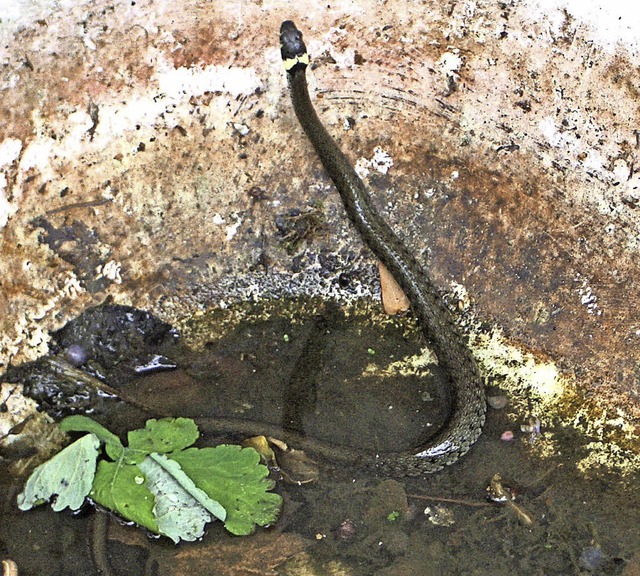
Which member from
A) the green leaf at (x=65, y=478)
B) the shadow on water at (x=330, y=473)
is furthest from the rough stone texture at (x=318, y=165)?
the green leaf at (x=65, y=478)

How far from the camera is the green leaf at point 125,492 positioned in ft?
10.3

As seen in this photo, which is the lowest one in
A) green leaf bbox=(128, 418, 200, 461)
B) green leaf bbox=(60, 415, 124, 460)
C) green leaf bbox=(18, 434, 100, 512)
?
green leaf bbox=(18, 434, 100, 512)

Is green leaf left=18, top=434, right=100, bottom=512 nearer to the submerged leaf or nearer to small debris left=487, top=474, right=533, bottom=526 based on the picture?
the submerged leaf

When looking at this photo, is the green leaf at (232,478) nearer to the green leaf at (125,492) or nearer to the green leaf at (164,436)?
the green leaf at (164,436)

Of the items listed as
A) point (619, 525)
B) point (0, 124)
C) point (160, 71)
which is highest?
point (160, 71)

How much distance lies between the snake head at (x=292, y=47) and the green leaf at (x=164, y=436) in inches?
69.1

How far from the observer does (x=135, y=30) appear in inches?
138

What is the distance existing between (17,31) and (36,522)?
2.12 metres

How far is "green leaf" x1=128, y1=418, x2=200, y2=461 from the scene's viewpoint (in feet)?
10.8

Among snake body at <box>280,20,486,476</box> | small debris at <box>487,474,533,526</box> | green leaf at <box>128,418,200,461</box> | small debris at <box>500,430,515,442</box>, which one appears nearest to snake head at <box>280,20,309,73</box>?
snake body at <box>280,20,486,476</box>

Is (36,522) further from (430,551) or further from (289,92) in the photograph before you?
(289,92)

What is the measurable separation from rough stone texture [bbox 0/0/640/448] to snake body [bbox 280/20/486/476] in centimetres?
10

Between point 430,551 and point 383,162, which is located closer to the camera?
point 430,551

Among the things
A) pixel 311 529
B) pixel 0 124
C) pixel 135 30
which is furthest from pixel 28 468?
pixel 135 30
